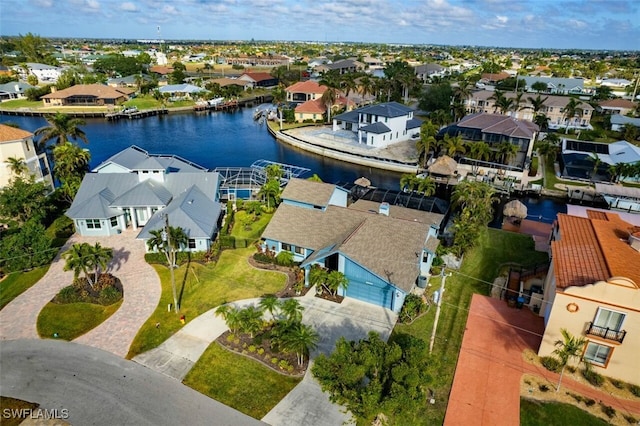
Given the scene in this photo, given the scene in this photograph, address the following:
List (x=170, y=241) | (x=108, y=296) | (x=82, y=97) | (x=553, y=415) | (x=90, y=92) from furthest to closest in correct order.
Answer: (x=90, y=92), (x=82, y=97), (x=170, y=241), (x=108, y=296), (x=553, y=415)

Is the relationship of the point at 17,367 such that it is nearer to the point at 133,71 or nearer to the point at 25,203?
the point at 25,203

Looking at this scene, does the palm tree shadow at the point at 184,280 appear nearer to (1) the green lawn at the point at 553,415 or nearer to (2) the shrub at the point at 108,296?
(2) the shrub at the point at 108,296

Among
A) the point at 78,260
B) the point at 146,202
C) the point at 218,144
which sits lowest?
the point at 218,144

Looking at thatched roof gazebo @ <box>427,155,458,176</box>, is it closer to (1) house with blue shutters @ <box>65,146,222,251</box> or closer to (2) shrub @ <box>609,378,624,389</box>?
(1) house with blue shutters @ <box>65,146,222,251</box>

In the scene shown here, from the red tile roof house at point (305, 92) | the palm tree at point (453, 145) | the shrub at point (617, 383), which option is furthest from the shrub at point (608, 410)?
the red tile roof house at point (305, 92)

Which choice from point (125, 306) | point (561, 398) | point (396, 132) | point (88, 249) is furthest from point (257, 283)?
point (396, 132)

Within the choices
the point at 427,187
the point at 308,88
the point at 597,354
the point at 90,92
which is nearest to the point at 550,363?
the point at 597,354

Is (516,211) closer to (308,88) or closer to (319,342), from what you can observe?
(319,342)
